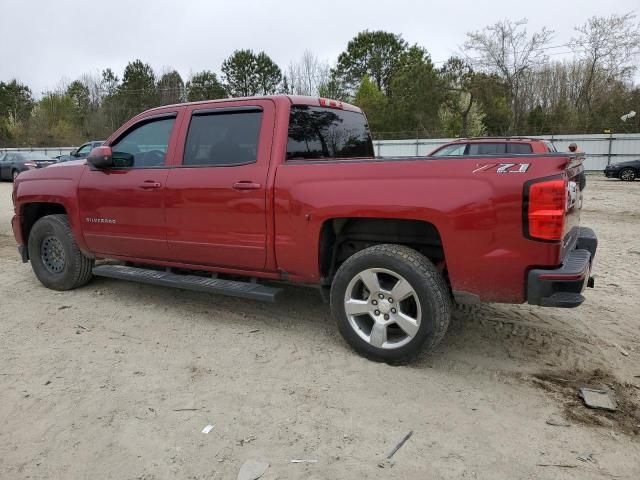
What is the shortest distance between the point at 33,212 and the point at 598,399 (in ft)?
19.2

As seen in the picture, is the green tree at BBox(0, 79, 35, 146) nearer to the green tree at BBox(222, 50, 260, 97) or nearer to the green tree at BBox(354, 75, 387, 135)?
the green tree at BBox(222, 50, 260, 97)

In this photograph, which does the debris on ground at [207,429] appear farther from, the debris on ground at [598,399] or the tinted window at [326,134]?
the debris on ground at [598,399]

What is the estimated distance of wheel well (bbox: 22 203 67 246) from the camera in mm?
5750

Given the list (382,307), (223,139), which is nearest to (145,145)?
(223,139)

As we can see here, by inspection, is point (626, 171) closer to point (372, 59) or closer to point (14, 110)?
point (372, 59)

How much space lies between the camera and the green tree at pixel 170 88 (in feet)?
178

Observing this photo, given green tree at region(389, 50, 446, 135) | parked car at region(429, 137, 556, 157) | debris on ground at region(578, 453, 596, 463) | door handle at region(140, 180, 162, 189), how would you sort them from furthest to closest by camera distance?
green tree at region(389, 50, 446, 135) < parked car at region(429, 137, 556, 157) < door handle at region(140, 180, 162, 189) < debris on ground at region(578, 453, 596, 463)

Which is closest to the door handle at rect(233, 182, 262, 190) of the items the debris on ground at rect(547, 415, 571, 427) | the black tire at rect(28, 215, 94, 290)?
the black tire at rect(28, 215, 94, 290)

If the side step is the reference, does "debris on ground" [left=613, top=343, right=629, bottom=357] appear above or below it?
below

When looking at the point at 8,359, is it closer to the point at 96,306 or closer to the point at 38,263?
the point at 96,306

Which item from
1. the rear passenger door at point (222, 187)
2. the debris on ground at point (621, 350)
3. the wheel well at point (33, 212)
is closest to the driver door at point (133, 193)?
the rear passenger door at point (222, 187)

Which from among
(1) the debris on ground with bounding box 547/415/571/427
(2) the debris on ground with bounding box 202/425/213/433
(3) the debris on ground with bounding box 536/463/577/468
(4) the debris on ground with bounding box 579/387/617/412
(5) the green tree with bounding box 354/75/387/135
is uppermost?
(5) the green tree with bounding box 354/75/387/135

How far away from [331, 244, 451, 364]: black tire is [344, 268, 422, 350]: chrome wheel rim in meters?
0.02

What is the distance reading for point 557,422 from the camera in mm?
2973
